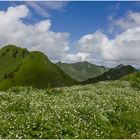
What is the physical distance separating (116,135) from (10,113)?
24.1 ft

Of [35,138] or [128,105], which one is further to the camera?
[128,105]

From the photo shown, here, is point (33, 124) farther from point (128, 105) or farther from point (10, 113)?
point (128, 105)

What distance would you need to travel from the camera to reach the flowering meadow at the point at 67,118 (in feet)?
70.1


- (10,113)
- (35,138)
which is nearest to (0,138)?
(35,138)

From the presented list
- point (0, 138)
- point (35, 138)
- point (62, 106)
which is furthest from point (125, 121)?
point (0, 138)

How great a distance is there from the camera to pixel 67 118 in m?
24.2

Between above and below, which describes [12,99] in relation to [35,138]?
above

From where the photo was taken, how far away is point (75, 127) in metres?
23.0

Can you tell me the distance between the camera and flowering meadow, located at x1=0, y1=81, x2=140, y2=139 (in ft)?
70.1

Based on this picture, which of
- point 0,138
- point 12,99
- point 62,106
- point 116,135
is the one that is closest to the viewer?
point 0,138

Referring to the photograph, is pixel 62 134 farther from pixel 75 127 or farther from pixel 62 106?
pixel 62 106

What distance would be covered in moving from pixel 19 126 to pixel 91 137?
4587mm

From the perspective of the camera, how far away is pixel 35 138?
20.5 meters

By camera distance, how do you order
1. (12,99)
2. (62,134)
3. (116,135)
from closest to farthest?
(62,134) → (116,135) → (12,99)
